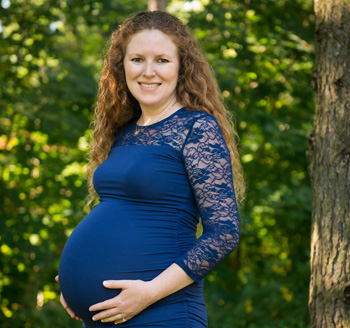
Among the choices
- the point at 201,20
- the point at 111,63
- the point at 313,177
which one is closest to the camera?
the point at 111,63

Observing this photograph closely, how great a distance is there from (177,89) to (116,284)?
0.83 meters

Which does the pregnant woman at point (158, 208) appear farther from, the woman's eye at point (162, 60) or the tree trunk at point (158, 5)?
the tree trunk at point (158, 5)

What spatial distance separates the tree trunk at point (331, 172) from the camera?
2250mm

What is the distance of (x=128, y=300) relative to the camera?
165 centimetres

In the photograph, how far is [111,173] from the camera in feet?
5.95

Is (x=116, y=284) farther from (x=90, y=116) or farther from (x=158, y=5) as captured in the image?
(x=90, y=116)

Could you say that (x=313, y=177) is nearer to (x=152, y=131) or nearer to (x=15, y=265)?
(x=152, y=131)

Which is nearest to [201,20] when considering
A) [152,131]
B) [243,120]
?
[243,120]

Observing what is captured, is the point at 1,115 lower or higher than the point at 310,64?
lower

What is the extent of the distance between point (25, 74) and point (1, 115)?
1.78 ft

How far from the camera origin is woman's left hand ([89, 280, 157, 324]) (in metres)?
1.64

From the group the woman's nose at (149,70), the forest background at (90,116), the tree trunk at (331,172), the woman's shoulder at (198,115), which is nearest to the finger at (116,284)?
the woman's shoulder at (198,115)

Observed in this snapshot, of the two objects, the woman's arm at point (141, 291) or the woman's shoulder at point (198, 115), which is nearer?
the woman's arm at point (141, 291)

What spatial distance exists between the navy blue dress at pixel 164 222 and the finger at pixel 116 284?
1.1 inches
